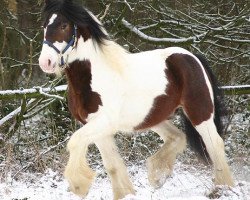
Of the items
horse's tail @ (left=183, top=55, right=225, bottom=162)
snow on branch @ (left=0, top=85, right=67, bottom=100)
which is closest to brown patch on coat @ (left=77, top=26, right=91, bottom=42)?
horse's tail @ (left=183, top=55, right=225, bottom=162)

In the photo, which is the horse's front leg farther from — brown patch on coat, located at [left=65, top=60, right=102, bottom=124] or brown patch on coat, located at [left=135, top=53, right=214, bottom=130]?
brown patch on coat, located at [left=135, top=53, right=214, bottom=130]

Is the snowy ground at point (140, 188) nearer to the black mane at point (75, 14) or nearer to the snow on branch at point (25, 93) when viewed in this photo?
the snow on branch at point (25, 93)

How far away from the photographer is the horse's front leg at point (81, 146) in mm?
3752

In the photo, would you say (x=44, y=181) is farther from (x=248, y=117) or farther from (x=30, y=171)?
(x=248, y=117)

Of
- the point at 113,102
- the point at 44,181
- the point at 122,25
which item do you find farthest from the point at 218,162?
the point at 122,25

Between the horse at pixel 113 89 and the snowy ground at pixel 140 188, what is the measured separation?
0.27 m

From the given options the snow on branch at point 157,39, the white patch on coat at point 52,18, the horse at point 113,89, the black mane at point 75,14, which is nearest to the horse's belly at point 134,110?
the horse at point 113,89

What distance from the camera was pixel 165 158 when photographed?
4730 millimetres

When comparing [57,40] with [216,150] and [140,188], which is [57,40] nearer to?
[216,150]

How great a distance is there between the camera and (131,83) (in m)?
4.02

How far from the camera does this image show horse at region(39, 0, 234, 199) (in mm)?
3777

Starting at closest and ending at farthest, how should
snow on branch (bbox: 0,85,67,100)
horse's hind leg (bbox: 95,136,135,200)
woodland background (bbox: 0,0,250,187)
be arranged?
horse's hind leg (bbox: 95,136,135,200), snow on branch (bbox: 0,85,67,100), woodland background (bbox: 0,0,250,187)

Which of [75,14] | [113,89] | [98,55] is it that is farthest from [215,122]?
[75,14]

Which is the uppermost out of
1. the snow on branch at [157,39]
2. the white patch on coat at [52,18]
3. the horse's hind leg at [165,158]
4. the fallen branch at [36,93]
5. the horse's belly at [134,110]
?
the white patch on coat at [52,18]
